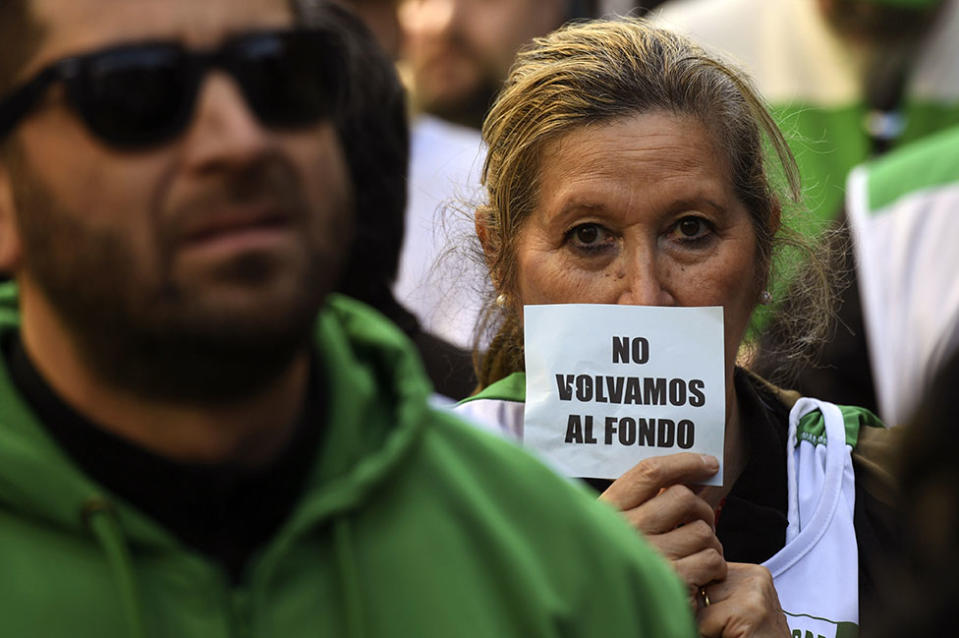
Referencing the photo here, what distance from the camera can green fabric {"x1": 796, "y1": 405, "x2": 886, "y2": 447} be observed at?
3141mm

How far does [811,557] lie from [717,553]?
0.90 ft

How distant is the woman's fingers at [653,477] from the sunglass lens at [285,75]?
3.48 ft

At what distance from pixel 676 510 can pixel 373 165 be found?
1347 mm

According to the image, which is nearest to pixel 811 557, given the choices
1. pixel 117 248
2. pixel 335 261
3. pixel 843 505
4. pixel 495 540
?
pixel 843 505

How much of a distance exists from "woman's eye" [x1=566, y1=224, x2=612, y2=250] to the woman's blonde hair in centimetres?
14

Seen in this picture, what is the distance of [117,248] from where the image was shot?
5.95 ft

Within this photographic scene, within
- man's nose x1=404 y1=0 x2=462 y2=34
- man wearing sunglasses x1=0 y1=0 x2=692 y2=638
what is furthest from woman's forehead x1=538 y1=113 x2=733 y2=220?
man's nose x1=404 y1=0 x2=462 y2=34

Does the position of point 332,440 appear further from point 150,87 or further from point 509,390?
point 509,390

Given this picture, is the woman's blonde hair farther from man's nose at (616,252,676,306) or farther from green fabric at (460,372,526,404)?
man's nose at (616,252,676,306)

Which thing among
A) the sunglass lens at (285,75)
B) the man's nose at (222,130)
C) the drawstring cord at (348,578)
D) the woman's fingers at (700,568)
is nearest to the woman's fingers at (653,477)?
the woman's fingers at (700,568)

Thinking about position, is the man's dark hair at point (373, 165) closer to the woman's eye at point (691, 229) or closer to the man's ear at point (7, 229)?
the woman's eye at point (691, 229)

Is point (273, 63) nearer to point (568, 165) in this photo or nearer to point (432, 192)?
point (568, 165)

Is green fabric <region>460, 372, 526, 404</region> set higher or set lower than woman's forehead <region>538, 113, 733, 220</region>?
lower

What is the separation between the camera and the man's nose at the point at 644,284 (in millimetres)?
2994
